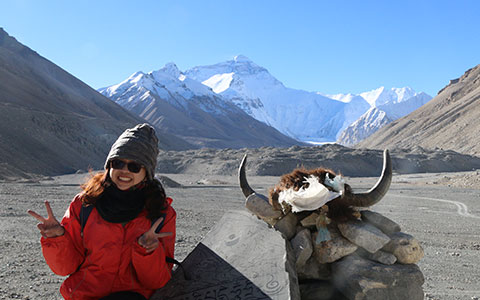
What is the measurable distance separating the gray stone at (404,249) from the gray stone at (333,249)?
254mm

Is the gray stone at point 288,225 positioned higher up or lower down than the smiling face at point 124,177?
lower down

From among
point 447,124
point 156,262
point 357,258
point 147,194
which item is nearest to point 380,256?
point 357,258

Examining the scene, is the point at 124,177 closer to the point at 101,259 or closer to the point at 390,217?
the point at 101,259

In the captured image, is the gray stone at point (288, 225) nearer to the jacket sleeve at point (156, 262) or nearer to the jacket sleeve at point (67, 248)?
the jacket sleeve at point (156, 262)

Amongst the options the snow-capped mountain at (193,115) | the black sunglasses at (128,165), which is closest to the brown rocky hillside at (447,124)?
the snow-capped mountain at (193,115)

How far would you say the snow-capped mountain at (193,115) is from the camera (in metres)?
115

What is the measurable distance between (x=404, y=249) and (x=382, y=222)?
271 mm

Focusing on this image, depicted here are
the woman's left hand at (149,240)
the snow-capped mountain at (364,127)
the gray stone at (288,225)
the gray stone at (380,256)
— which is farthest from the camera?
the snow-capped mountain at (364,127)

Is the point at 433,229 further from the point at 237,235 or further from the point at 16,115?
the point at 16,115

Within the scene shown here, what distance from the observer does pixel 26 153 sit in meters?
38.7

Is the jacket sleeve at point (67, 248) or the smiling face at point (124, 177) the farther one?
the smiling face at point (124, 177)

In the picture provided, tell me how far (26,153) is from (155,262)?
135 ft

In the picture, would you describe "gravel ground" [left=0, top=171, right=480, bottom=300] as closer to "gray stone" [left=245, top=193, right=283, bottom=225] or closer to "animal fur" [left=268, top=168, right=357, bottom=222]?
"animal fur" [left=268, top=168, right=357, bottom=222]

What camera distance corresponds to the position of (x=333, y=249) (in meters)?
2.91
